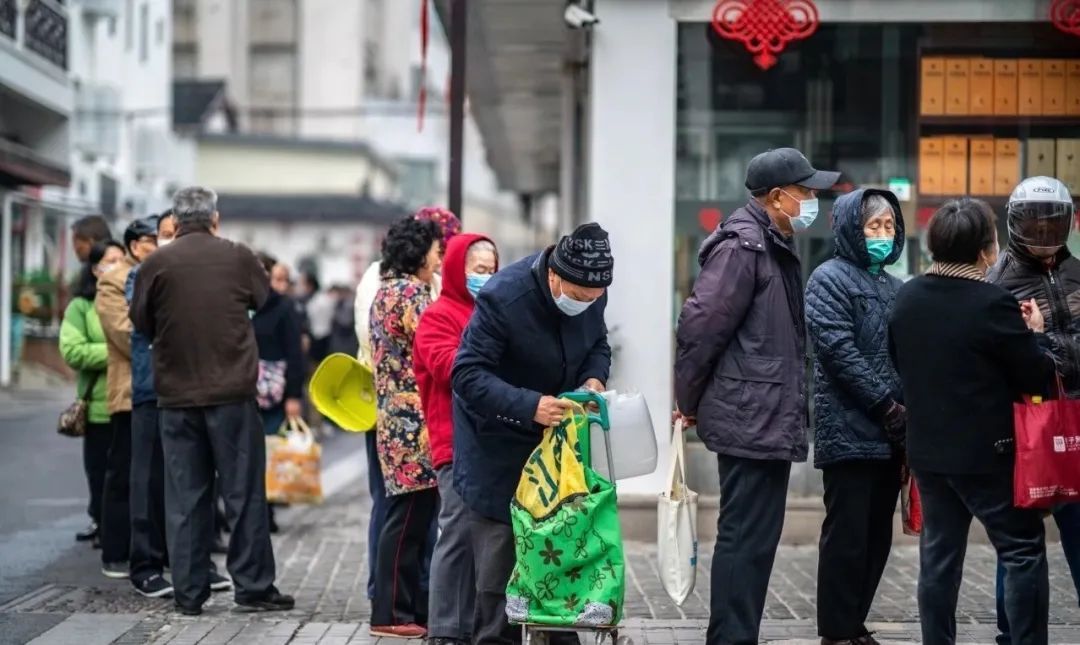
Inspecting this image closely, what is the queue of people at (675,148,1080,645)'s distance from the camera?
5852 mm

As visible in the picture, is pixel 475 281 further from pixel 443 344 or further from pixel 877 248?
pixel 877 248

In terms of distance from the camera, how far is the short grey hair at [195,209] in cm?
831

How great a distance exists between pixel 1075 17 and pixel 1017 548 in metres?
5.37

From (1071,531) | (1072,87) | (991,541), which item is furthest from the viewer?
(1072,87)

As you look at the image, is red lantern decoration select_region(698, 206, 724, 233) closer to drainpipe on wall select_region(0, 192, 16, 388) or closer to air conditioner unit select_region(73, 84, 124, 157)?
drainpipe on wall select_region(0, 192, 16, 388)

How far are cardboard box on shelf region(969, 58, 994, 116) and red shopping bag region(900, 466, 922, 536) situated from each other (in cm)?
434

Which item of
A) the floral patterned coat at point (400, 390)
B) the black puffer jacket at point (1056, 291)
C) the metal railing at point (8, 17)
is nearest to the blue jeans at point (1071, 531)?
the black puffer jacket at point (1056, 291)

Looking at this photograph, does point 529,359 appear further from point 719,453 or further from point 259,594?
point 259,594

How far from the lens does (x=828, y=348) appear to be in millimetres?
6723

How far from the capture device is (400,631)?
754 centimetres

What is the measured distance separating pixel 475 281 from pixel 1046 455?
235 centimetres

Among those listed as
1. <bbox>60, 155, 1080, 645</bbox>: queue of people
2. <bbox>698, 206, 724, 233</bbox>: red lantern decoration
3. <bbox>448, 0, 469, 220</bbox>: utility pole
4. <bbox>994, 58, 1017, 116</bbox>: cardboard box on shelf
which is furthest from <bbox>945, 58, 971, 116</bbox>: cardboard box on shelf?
<bbox>60, 155, 1080, 645</bbox>: queue of people

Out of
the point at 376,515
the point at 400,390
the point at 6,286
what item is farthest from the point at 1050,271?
the point at 6,286

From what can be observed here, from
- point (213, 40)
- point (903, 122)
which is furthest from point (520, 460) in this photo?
point (213, 40)
